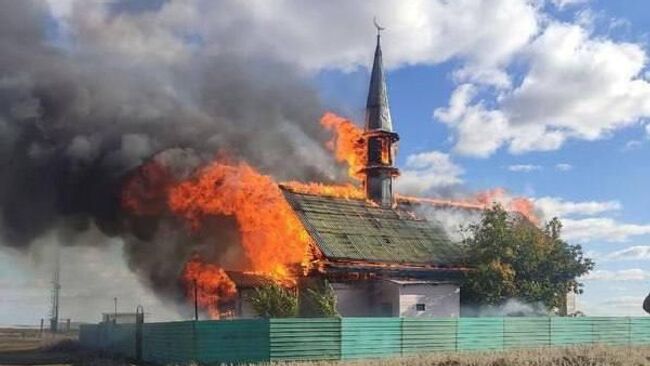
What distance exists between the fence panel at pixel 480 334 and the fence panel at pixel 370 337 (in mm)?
4164

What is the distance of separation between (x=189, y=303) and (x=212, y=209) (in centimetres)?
592

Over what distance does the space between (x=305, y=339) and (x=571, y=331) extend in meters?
17.2

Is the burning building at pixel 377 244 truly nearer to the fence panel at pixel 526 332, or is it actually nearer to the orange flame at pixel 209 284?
the orange flame at pixel 209 284

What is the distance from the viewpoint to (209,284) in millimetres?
43125

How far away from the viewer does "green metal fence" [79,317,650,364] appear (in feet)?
92.5

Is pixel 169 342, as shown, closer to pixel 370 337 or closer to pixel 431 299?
pixel 370 337

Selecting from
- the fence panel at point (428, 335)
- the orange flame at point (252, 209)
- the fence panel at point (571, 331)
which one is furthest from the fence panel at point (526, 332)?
the orange flame at point (252, 209)

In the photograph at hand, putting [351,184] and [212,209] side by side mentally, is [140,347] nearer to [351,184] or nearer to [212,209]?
[212,209]

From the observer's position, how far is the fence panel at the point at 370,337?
1173 inches

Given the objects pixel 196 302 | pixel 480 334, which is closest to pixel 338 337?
pixel 480 334

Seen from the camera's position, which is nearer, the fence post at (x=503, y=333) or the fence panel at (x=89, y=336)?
the fence post at (x=503, y=333)

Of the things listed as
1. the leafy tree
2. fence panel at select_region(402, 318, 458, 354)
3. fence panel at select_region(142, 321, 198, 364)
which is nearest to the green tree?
fence panel at select_region(402, 318, 458, 354)

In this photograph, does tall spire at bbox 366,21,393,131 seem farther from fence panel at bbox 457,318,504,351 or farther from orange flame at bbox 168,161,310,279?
fence panel at bbox 457,318,504,351

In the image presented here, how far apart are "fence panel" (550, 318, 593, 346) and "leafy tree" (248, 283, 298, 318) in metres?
13.4
